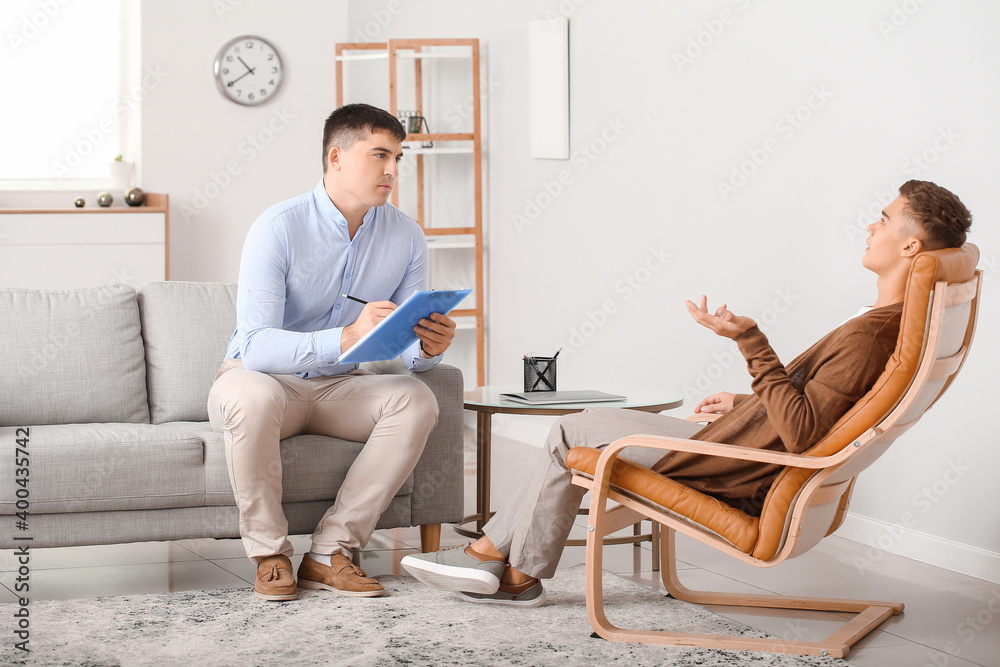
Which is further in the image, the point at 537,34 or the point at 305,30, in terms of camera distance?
the point at 305,30

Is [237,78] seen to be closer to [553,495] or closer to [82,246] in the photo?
[82,246]

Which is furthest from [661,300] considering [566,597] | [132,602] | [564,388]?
[132,602]

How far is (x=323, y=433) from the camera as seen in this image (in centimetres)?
273

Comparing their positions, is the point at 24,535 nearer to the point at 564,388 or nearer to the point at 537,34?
the point at 564,388

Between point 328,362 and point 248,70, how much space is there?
352 cm

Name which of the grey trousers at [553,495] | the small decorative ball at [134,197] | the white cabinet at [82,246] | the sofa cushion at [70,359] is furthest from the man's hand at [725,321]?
the small decorative ball at [134,197]

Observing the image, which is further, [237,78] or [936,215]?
[237,78]

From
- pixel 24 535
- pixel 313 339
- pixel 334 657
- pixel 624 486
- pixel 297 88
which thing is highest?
pixel 297 88

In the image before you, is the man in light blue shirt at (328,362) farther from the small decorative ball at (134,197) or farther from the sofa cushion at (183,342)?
the small decorative ball at (134,197)

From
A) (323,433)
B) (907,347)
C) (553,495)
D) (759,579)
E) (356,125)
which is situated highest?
(356,125)

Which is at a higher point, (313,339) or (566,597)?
(313,339)

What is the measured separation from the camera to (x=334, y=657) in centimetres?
211

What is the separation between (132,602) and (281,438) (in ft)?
1.70

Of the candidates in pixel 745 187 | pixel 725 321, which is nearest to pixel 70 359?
pixel 725 321
